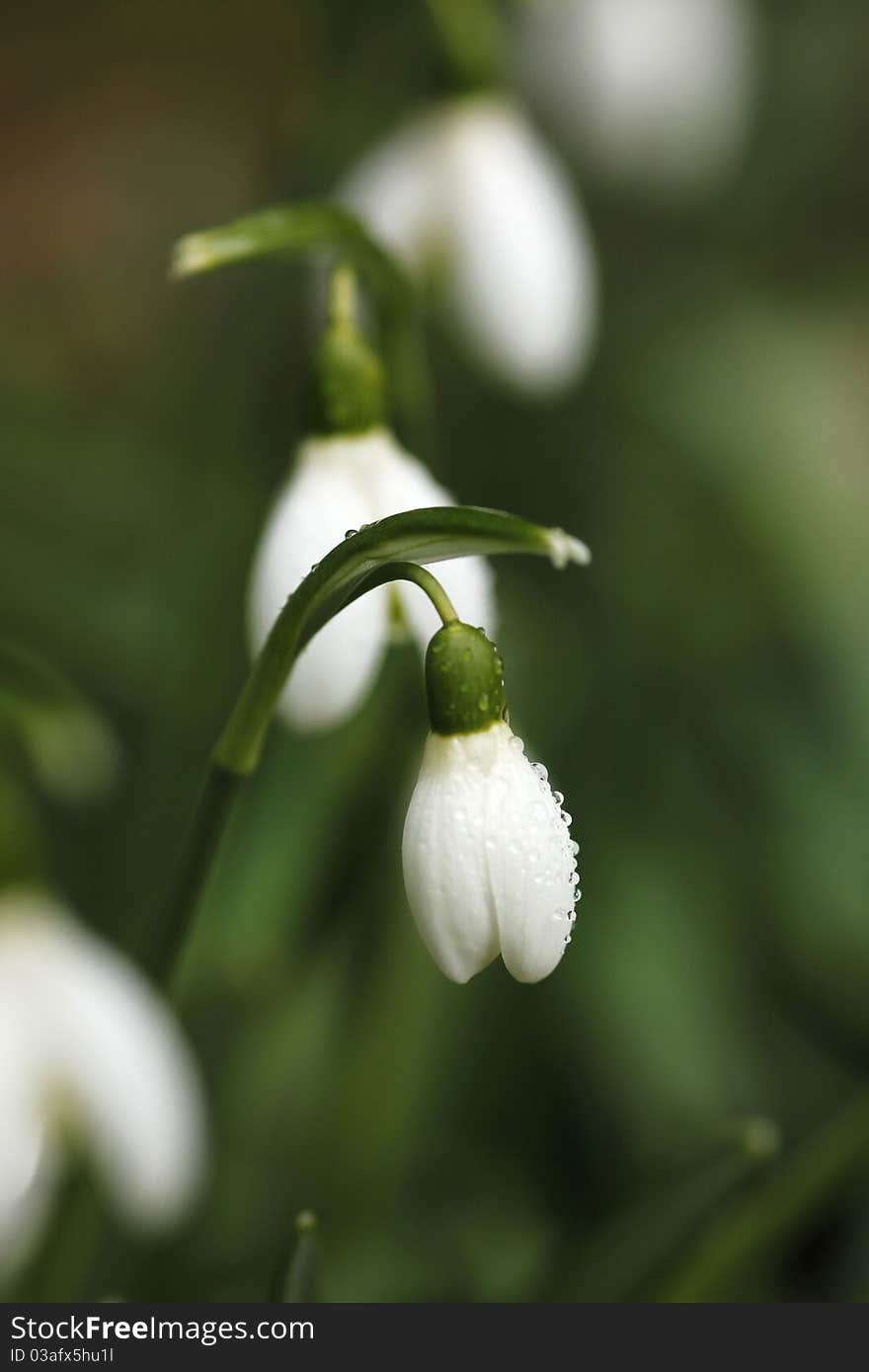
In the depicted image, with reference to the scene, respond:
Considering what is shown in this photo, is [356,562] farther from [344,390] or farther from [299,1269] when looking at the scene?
[299,1269]

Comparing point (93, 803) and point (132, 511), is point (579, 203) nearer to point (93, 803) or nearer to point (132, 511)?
point (132, 511)

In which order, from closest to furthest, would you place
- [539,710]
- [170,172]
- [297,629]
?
1. [297,629]
2. [539,710]
3. [170,172]

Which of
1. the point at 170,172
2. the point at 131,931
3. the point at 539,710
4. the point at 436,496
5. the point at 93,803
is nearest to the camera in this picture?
the point at 436,496

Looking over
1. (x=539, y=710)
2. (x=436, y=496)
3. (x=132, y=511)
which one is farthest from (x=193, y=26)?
(x=436, y=496)

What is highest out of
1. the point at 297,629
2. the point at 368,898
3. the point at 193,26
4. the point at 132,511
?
the point at 193,26

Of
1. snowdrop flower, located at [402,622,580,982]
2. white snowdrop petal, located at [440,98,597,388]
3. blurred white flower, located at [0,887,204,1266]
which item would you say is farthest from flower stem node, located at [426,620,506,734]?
white snowdrop petal, located at [440,98,597,388]

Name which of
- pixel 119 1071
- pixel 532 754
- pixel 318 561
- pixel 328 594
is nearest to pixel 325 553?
pixel 318 561

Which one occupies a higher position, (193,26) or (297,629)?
(193,26)

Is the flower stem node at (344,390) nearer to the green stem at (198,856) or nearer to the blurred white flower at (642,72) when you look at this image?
the green stem at (198,856)
